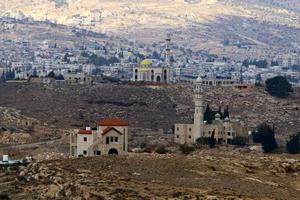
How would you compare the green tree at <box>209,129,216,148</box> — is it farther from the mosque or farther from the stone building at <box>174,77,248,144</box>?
the mosque

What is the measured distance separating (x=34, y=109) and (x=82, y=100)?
273 inches

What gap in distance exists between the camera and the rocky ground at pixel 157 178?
4200 centimetres

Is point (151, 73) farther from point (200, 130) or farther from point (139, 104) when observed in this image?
point (200, 130)

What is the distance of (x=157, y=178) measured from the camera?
1761 inches

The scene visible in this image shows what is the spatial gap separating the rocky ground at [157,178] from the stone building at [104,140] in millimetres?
11911

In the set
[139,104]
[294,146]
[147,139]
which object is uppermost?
[139,104]

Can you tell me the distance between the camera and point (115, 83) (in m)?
119

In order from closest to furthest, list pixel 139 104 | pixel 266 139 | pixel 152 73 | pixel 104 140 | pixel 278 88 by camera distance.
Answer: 1. pixel 104 140
2. pixel 266 139
3. pixel 139 104
4. pixel 278 88
5. pixel 152 73

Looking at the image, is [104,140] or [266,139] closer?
[104,140]

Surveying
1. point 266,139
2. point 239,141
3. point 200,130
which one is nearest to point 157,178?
point 200,130

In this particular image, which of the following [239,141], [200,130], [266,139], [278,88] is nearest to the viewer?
[266,139]

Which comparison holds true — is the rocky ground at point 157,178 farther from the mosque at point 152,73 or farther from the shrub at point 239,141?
the mosque at point 152,73

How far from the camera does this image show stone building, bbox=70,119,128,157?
208 ft

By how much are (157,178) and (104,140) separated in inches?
754
